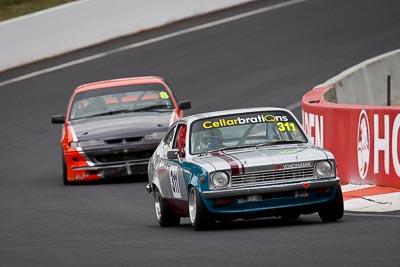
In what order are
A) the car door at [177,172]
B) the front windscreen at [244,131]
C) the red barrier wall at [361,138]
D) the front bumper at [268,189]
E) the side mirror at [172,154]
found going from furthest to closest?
1. the red barrier wall at [361,138]
2. the side mirror at [172,154]
3. the front windscreen at [244,131]
4. the car door at [177,172]
5. the front bumper at [268,189]

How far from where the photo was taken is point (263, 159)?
1218 centimetres

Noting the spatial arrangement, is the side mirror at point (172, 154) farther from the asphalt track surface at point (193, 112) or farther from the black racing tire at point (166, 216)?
the asphalt track surface at point (193, 112)

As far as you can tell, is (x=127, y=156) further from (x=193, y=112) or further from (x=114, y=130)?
(x=193, y=112)

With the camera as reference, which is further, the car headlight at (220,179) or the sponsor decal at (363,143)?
the sponsor decal at (363,143)

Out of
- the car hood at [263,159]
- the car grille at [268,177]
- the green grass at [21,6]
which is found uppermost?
the car hood at [263,159]

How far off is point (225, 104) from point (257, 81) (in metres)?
1.88

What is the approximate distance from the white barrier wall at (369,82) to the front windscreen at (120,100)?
280 cm

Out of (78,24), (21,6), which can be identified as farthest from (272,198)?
(21,6)

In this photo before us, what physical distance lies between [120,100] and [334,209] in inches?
342

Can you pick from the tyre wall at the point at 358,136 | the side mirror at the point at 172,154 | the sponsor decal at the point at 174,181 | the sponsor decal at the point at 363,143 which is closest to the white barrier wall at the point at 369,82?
the tyre wall at the point at 358,136

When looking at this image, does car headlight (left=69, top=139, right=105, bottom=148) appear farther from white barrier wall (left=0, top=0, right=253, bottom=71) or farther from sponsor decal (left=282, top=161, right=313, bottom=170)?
white barrier wall (left=0, top=0, right=253, bottom=71)

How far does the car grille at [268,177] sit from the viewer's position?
12.1m

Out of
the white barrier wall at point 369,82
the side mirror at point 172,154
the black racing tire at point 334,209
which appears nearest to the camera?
the black racing tire at point 334,209

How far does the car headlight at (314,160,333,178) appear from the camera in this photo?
1220 cm
